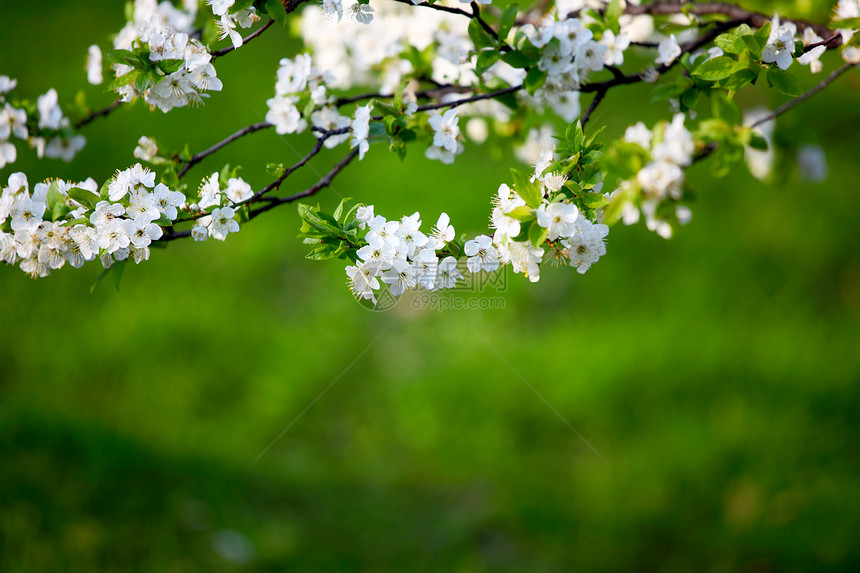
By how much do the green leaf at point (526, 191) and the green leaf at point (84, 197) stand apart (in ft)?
2.79

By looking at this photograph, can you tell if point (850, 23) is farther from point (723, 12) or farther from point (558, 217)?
point (558, 217)

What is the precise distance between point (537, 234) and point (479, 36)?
1.81ft

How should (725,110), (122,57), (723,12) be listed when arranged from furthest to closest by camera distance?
(723,12) < (122,57) < (725,110)

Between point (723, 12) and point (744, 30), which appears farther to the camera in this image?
point (723, 12)

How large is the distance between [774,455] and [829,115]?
2771mm

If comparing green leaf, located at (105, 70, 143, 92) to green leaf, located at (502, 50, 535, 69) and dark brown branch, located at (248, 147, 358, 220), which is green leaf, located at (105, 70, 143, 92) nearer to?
dark brown branch, located at (248, 147, 358, 220)

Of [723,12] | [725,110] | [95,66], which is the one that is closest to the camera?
[725,110]

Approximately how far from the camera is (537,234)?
3.48 feet

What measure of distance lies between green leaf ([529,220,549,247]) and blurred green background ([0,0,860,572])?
89 cm

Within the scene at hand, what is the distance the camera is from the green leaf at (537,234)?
1.05 metres

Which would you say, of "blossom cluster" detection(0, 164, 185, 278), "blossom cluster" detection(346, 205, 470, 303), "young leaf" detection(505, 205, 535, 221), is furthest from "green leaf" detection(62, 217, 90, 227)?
"young leaf" detection(505, 205, 535, 221)

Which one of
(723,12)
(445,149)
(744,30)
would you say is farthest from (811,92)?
(445,149)

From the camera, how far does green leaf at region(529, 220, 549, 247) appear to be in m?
1.05

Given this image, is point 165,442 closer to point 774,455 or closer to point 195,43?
point 195,43
